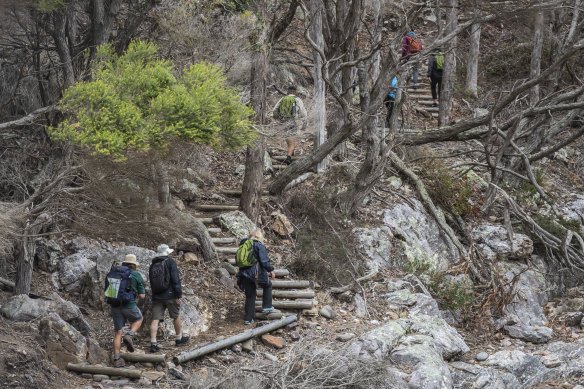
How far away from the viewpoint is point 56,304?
895 cm

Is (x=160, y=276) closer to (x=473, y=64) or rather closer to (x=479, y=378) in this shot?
(x=479, y=378)

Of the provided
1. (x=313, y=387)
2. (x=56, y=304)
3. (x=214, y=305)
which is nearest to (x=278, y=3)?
(x=214, y=305)

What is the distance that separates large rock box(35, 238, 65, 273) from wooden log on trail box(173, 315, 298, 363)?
126 inches

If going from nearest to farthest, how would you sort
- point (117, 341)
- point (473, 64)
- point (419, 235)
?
1. point (117, 341)
2. point (419, 235)
3. point (473, 64)

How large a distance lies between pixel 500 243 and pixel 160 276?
28.7 ft

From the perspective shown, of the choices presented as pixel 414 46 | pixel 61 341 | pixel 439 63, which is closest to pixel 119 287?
pixel 61 341

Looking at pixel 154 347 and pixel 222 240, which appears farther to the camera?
pixel 222 240

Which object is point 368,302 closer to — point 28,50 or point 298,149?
point 298,149

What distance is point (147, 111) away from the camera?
891cm

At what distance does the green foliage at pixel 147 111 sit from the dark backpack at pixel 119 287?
59.2 inches

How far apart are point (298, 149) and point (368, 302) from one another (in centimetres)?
584

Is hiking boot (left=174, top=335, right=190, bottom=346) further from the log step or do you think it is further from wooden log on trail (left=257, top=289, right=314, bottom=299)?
the log step

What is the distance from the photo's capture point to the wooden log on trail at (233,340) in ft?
28.4

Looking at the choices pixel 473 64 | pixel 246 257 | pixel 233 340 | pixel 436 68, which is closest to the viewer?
pixel 233 340
